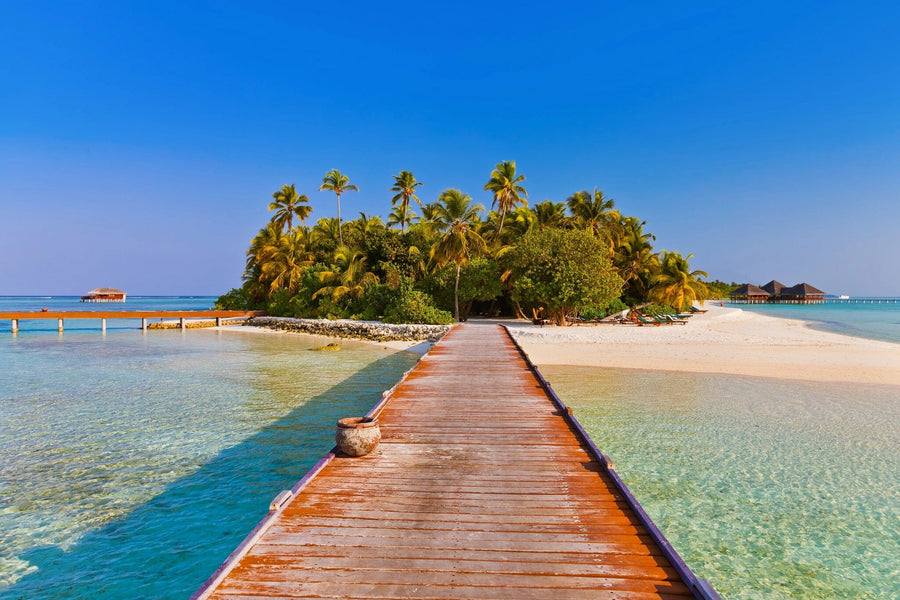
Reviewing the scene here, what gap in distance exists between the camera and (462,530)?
4148 millimetres

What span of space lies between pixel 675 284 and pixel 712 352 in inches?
671

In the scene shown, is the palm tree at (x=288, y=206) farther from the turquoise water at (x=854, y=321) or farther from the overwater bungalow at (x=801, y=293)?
the overwater bungalow at (x=801, y=293)

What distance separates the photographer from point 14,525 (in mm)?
6164

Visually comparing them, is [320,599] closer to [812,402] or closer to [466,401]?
[466,401]

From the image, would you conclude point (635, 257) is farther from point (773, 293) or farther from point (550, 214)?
point (773, 293)

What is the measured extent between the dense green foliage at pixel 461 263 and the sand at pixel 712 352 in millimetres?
3425

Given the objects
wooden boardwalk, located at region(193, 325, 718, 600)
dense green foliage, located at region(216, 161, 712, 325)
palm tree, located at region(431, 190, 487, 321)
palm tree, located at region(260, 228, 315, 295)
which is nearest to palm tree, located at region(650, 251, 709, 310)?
dense green foliage, located at region(216, 161, 712, 325)

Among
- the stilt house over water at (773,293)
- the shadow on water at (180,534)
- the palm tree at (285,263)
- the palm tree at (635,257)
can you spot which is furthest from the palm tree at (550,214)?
the stilt house over water at (773,293)

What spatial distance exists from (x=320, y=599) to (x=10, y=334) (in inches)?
1819

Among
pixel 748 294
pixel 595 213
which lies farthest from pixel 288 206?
pixel 748 294

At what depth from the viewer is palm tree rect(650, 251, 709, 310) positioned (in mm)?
37062

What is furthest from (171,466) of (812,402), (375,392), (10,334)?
(10,334)

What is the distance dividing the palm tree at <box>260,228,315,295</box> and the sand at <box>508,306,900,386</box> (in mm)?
22916

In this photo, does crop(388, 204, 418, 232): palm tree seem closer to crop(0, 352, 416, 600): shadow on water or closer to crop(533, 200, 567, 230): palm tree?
crop(533, 200, 567, 230): palm tree
